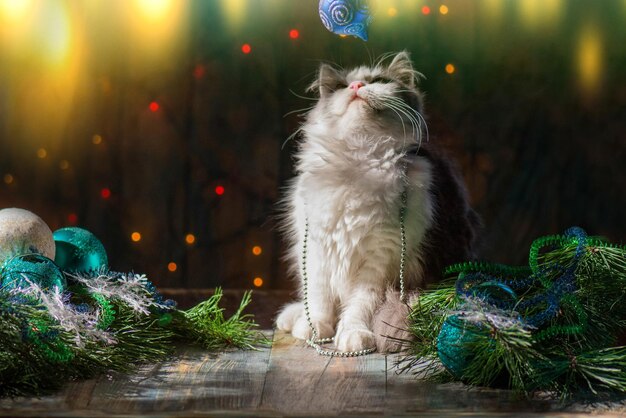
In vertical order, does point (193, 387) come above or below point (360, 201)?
below

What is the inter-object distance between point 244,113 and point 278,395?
1.01 meters

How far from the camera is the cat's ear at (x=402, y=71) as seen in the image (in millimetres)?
1776

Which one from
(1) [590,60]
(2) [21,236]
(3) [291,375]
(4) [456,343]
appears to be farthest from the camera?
(1) [590,60]

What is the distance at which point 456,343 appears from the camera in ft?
4.60

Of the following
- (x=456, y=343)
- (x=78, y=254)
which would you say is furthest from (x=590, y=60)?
(x=78, y=254)

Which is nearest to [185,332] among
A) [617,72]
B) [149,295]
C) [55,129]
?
[149,295]

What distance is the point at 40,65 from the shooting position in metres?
2.24

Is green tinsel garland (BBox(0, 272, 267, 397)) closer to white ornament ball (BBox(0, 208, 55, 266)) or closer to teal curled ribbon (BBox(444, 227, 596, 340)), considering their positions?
white ornament ball (BBox(0, 208, 55, 266))

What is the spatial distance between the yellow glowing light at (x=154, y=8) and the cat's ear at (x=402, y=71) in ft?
2.31

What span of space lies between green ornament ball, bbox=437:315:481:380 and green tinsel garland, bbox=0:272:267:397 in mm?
442

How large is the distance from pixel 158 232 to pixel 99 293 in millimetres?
696

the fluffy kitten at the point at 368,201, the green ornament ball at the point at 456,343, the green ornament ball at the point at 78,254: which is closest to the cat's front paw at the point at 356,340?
the fluffy kitten at the point at 368,201

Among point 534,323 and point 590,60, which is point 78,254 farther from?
point 590,60

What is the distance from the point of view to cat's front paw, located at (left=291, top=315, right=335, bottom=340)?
175 cm
